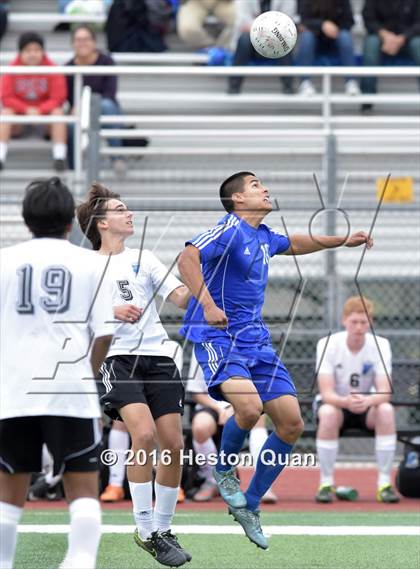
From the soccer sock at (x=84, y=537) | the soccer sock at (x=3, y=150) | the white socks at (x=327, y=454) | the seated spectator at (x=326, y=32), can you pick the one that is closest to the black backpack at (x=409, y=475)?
the white socks at (x=327, y=454)

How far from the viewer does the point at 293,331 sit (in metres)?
10.8

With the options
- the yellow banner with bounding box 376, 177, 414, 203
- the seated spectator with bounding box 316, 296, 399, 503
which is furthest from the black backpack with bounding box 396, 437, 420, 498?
the yellow banner with bounding box 376, 177, 414, 203

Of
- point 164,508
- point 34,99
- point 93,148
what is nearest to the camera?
point 164,508

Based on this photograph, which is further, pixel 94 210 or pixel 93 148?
pixel 93 148

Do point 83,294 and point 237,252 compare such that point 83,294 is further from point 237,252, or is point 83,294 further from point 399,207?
point 399,207

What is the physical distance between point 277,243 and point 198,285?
0.69m

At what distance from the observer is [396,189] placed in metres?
11.2

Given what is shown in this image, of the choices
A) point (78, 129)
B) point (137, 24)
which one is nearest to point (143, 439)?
point (78, 129)

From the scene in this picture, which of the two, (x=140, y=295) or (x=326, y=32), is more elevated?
(x=326, y=32)

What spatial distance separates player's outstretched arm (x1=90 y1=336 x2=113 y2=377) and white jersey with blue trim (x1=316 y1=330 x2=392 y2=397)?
493cm

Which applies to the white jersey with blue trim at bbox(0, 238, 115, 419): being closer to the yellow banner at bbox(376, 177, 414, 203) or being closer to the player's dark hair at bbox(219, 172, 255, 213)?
the player's dark hair at bbox(219, 172, 255, 213)

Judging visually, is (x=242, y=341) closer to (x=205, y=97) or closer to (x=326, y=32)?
(x=205, y=97)

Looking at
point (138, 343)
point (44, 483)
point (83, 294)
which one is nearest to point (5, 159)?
point (44, 483)

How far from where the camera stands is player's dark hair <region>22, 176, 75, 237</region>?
16.7ft
